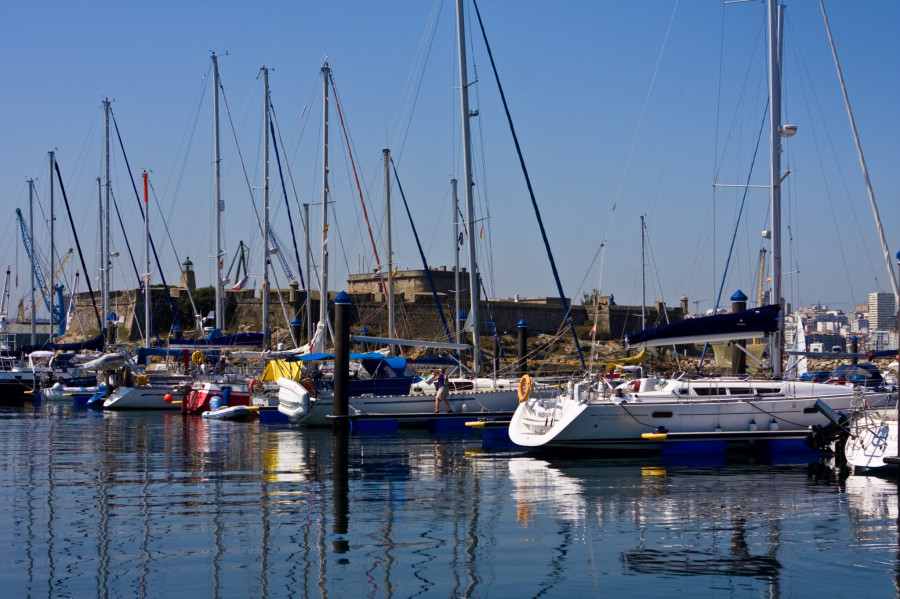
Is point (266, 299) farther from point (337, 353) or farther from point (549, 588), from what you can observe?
point (549, 588)

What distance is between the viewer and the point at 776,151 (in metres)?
22.1

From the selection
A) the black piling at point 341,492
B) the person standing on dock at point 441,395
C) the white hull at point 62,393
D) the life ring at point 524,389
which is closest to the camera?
the black piling at point 341,492

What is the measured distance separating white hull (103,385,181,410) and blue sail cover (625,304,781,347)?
2250cm

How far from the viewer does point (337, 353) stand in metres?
24.5

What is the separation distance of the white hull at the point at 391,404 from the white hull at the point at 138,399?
12038 millimetres

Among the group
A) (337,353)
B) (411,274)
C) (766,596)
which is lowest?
(766,596)

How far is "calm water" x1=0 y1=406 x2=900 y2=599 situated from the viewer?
31.3 ft

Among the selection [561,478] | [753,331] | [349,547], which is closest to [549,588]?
[349,547]

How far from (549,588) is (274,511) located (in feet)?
16.6

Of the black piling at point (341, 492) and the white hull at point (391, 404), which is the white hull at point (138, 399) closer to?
the white hull at point (391, 404)

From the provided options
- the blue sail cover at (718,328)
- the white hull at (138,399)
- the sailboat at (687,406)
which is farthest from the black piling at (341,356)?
the white hull at (138,399)

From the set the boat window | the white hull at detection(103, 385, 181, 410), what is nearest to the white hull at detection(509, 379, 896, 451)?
the boat window

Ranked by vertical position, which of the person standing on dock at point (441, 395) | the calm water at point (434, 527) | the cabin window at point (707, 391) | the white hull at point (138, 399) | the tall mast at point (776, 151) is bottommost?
the calm water at point (434, 527)

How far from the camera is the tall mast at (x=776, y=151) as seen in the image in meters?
21.6
